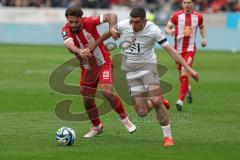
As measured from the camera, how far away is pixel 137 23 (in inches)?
466

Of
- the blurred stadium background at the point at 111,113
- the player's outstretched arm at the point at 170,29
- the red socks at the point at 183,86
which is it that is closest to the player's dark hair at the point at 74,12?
the blurred stadium background at the point at 111,113

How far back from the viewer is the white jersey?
12.0 metres

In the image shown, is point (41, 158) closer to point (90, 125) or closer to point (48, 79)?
point (90, 125)

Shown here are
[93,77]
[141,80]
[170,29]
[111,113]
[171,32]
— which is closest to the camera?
[141,80]

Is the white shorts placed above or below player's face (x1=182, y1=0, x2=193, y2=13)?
above

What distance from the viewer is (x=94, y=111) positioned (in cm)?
1330

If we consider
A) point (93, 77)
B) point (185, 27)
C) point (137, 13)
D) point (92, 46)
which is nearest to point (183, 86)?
point (185, 27)

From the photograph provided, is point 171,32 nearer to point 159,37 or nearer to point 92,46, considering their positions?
point 92,46

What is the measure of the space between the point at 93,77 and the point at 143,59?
1161 mm

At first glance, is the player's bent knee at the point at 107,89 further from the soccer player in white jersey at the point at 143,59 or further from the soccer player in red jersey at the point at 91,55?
the soccer player in white jersey at the point at 143,59

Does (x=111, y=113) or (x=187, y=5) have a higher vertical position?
(x=187, y=5)

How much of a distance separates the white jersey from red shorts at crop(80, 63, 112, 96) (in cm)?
46

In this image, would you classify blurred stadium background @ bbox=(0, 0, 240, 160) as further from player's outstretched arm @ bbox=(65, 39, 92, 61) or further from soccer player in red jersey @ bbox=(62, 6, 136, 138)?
player's outstretched arm @ bbox=(65, 39, 92, 61)

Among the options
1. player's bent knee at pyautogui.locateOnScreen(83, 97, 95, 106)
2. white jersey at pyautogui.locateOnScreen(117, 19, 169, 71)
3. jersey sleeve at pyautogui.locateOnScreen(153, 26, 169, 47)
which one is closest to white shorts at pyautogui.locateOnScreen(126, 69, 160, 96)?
white jersey at pyautogui.locateOnScreen(117, 19, 169, 71)
